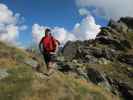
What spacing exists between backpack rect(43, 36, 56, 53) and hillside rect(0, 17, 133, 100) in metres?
1.89

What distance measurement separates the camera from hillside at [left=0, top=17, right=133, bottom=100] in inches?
859

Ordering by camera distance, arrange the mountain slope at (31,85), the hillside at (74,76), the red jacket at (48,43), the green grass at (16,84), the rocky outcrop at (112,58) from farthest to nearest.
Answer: the rocky outcrop at (112,58) < the red jacket at (48,43) < the hillside at (74,76) < the mountain slope at (31,85) < the green grass at (16,84)

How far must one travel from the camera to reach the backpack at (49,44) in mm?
23219

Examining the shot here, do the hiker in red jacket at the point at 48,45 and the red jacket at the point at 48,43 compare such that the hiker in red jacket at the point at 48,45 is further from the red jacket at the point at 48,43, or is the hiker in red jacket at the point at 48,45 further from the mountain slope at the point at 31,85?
the mountain slope at the point at 31,85

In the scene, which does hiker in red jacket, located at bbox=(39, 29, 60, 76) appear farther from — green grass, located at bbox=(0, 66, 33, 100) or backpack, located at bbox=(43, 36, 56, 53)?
green grass, located at bbox=(0, 66, 33, 100)

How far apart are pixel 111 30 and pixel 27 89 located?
4197cm

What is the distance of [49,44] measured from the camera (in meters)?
23.3

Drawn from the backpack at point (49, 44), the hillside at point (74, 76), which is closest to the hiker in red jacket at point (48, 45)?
the backpack at point (49, 44)

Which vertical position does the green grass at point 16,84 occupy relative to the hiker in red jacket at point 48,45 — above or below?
below

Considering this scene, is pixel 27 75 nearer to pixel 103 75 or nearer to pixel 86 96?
pixel 86 96

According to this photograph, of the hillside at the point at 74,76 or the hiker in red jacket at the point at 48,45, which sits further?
the hiker in red jacket at the point at 48,45

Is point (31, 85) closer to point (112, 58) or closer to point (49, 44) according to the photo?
point (49, 44)

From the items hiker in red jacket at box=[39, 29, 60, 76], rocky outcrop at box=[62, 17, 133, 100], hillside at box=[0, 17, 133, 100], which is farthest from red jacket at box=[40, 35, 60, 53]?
rocky outcrop at box=[62, 17, 133, 100]

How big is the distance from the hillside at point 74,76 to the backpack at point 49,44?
1894 millimetres
